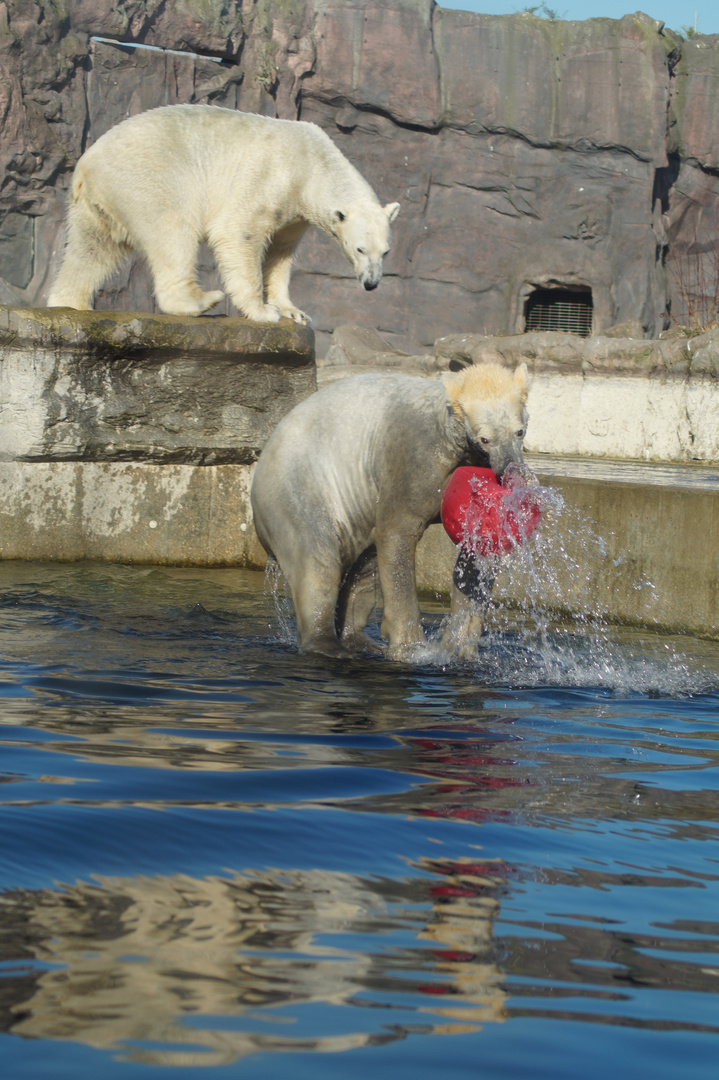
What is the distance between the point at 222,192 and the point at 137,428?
1.24 m

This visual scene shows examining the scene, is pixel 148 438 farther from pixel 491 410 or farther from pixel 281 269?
pixel 491 410

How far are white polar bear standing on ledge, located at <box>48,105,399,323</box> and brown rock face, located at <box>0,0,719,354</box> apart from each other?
1428 centimetres

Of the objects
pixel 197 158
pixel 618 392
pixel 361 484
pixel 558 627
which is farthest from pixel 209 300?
pixel 618 392

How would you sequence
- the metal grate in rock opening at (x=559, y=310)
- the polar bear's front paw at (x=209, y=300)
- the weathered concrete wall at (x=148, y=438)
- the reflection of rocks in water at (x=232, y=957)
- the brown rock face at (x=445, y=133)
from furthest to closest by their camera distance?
the metal grate in rock opening at (x=559, y=310), the brown rock face at (x=445, y=133), the polar bear's front paw at (x=209, y=300), the weathered concrete wall at (x=148, y=438), the reflection of rocks in water at (x=232, y=957)

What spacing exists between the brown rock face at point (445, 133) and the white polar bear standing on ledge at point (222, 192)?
14.3 m

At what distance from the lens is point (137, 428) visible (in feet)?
18.3

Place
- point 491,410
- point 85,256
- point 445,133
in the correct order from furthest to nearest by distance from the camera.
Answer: point 445,133 < point 85,256 < point 491,410

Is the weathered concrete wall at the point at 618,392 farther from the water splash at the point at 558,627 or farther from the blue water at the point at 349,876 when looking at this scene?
the blue water at the point at 349,876

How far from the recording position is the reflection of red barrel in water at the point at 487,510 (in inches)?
133

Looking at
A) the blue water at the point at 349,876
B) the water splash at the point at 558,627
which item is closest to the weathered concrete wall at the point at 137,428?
the water splash at the point at 558,627

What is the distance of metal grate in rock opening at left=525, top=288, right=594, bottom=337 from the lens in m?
21.4

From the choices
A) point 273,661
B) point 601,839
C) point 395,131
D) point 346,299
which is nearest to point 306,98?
point 395,131

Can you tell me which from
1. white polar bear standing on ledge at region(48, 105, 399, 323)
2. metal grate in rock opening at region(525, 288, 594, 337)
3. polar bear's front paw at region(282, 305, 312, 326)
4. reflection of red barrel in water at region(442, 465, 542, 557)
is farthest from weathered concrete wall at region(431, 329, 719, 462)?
reflection of red barrel in water at region(442, 465, 542, 557)

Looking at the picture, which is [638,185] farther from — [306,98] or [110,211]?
[110,211]
